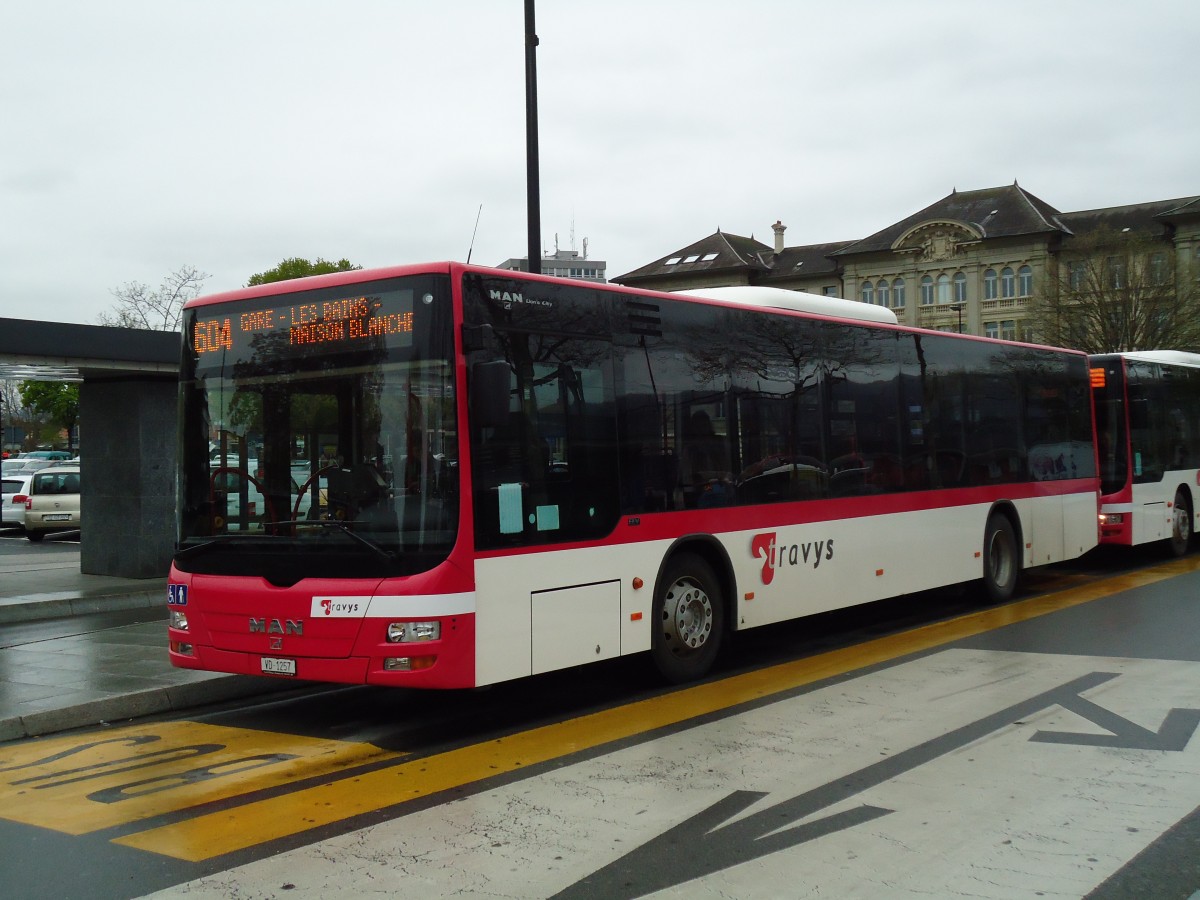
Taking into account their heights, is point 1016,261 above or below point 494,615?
above

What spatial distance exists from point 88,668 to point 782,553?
580 centimetres

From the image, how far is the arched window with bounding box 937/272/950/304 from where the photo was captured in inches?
3201

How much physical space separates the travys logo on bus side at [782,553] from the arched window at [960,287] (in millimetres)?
73924

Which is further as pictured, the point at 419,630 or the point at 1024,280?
the point at 1024,280

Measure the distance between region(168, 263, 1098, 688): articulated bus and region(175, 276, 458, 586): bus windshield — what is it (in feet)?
0.05

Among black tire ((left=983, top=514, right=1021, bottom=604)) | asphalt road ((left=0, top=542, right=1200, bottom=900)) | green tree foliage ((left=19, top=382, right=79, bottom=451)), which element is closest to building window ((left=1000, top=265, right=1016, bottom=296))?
green tree foliage ((left=19, top=382, right=79, bottom=451))

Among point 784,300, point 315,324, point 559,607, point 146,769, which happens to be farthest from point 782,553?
point 146,769

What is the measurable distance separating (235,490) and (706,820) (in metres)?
4.08

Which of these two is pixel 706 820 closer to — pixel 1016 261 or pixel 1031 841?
pixel 1031 841

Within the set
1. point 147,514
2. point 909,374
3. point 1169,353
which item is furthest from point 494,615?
point 1169,353

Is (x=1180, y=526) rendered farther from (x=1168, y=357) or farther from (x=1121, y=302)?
(x=1121, y=302)

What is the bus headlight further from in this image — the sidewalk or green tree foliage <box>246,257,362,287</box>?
green tree foliage <box>246,257,362,287</box>

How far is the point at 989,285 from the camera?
261ft

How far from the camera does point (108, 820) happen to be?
595cm
